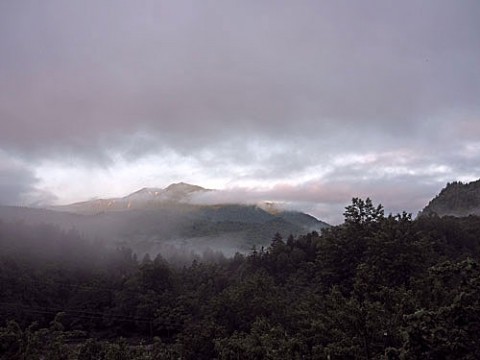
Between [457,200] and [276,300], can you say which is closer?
[276,300]

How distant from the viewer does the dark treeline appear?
508 inches

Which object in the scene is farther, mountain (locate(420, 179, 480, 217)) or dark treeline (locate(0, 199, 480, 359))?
mountain (locate(420, 179, 480, 217))

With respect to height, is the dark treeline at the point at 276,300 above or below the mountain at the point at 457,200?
below

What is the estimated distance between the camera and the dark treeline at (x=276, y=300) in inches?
508

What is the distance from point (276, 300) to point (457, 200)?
430 feet

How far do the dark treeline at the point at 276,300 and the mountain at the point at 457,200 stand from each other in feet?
213

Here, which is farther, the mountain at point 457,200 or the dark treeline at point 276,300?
the mountain at point 457,200

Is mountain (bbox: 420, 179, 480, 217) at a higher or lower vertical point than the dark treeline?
higher

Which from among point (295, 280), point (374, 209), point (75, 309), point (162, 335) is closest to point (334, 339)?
point (374, 209)

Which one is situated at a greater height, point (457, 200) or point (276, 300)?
point (457, 200)

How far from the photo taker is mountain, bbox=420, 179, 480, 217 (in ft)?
440

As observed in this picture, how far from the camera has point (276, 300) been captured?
98.0ft

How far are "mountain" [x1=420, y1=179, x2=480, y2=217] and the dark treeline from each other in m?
64.9

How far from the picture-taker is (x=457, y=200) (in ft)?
467
